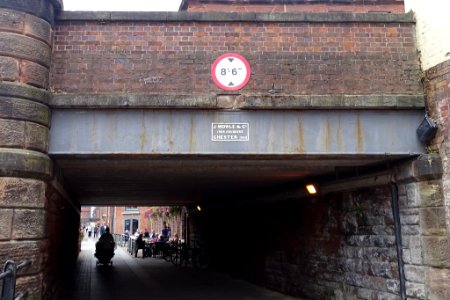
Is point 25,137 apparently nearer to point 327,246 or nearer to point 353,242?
point 353,242

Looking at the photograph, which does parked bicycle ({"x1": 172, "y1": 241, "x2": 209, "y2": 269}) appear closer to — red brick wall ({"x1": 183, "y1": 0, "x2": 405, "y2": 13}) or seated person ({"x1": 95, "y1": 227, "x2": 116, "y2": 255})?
seated person ({"x1": 95, "y1": 227, "x2": 116, "y2": 255})

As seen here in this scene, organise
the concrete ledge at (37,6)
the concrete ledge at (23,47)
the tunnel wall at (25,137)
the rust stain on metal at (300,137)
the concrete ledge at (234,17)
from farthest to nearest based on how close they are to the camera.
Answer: the concrete ledge at (234,17)
the rust stain on metal at (300,137)
the concrete ledge at (37,6)
the concrete ledge at (23,47)
the tunnel wall at (25,137)

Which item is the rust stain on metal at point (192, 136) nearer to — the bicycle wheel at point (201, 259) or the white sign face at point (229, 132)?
the white sign face at point (229, 132)

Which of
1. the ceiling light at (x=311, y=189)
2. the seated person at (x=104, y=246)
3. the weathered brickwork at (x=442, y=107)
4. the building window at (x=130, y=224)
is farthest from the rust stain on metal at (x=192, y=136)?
the building window at (x=130, y=224)

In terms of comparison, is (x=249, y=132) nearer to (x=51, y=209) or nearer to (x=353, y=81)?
(x=353, y=81)

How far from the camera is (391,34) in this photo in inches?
312

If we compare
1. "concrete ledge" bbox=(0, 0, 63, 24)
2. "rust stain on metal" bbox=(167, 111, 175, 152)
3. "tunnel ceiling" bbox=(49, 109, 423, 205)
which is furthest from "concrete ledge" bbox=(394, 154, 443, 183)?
A: "concrete ledge" bbox=(0, 0, 63, 24)

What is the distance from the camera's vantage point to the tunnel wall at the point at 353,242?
286 inches

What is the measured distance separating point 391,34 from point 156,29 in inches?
154

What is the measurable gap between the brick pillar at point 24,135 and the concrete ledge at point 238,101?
18.3 inches

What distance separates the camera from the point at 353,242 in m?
9.35

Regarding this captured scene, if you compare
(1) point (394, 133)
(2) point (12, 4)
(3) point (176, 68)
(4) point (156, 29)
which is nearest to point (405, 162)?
(1) point (394, 133)

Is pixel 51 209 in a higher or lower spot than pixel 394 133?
lower

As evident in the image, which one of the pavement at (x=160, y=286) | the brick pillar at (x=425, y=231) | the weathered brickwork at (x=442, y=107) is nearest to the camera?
the brick pillar at (x=425, y=231)
